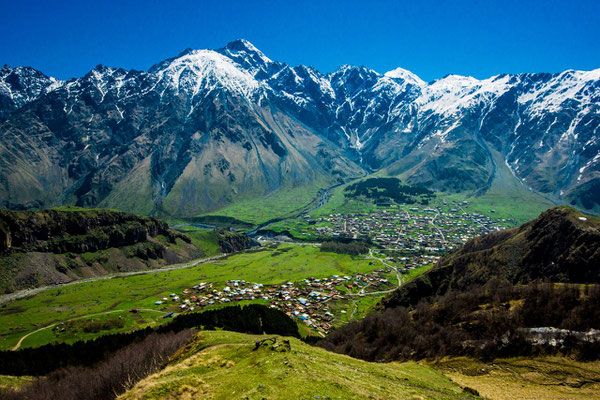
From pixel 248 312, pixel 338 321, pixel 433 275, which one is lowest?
pixel 338 321

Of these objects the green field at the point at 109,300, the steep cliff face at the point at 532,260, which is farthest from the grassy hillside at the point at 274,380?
the green field at the point at 109,300

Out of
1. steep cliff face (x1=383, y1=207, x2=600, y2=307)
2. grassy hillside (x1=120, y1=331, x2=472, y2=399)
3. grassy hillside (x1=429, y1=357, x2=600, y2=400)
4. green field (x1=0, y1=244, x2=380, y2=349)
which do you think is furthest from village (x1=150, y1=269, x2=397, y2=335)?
grassy hillside (x1=120, y1=331, x2=472, y2=399)

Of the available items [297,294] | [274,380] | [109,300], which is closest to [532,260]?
[274,380]

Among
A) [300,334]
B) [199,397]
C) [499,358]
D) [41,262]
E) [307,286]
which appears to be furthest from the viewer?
[41,262]

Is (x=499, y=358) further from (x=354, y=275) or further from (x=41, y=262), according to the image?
(x=41, y=262)

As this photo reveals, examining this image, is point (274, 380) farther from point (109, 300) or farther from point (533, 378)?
point (109, 300)

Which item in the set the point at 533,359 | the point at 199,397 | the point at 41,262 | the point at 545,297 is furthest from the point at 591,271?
the point at 41,262

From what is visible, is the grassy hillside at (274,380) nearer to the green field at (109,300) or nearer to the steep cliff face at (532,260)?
the steep cliff face at (532,260)
